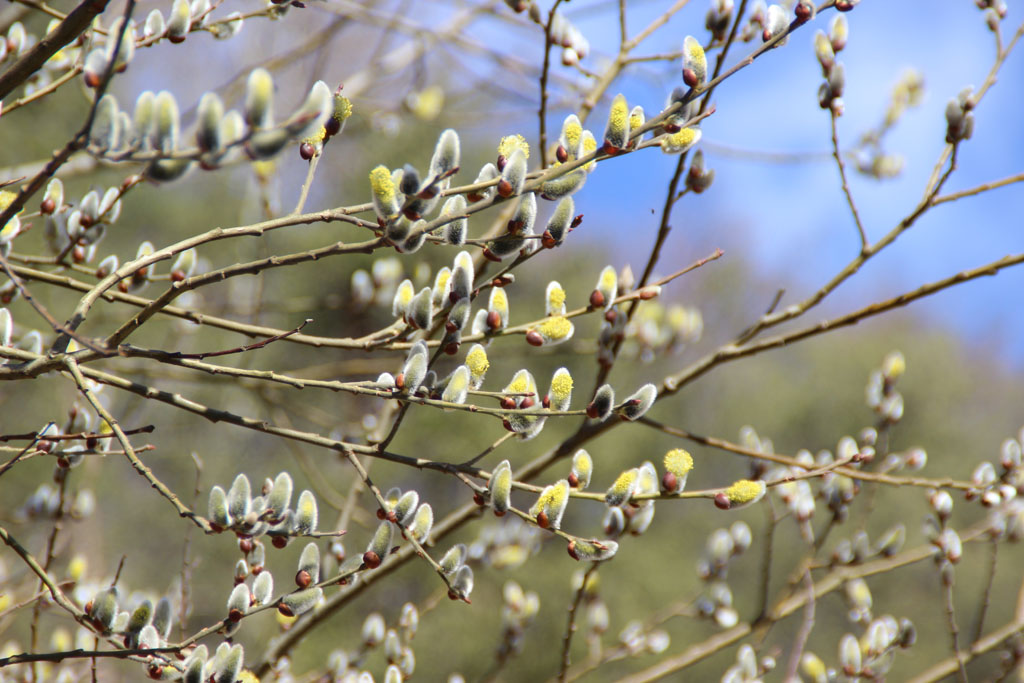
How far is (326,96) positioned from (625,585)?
8.72m

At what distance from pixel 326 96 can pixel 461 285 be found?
1.15 ft

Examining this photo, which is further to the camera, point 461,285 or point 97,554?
point 97,554

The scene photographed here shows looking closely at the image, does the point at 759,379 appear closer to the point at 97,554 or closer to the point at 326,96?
the point at 97,554

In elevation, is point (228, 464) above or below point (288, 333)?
below

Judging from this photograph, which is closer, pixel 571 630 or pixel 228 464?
pixel 571 630

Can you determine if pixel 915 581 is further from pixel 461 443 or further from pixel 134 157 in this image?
pixel 134 157

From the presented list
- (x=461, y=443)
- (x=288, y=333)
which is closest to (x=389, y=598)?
(x=461, y=443)

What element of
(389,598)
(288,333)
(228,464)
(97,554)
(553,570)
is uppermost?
(288,333)

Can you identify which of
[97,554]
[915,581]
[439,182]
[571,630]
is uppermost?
[439,182]

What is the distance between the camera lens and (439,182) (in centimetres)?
74

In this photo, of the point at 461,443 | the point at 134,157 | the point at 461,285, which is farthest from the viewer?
the point at 461,443

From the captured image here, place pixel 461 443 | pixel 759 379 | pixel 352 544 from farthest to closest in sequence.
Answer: pixel 759 379 → pixel 461 443 → pixel 352 544

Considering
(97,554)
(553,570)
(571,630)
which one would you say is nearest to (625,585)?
(553,570)

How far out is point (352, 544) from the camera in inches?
282
